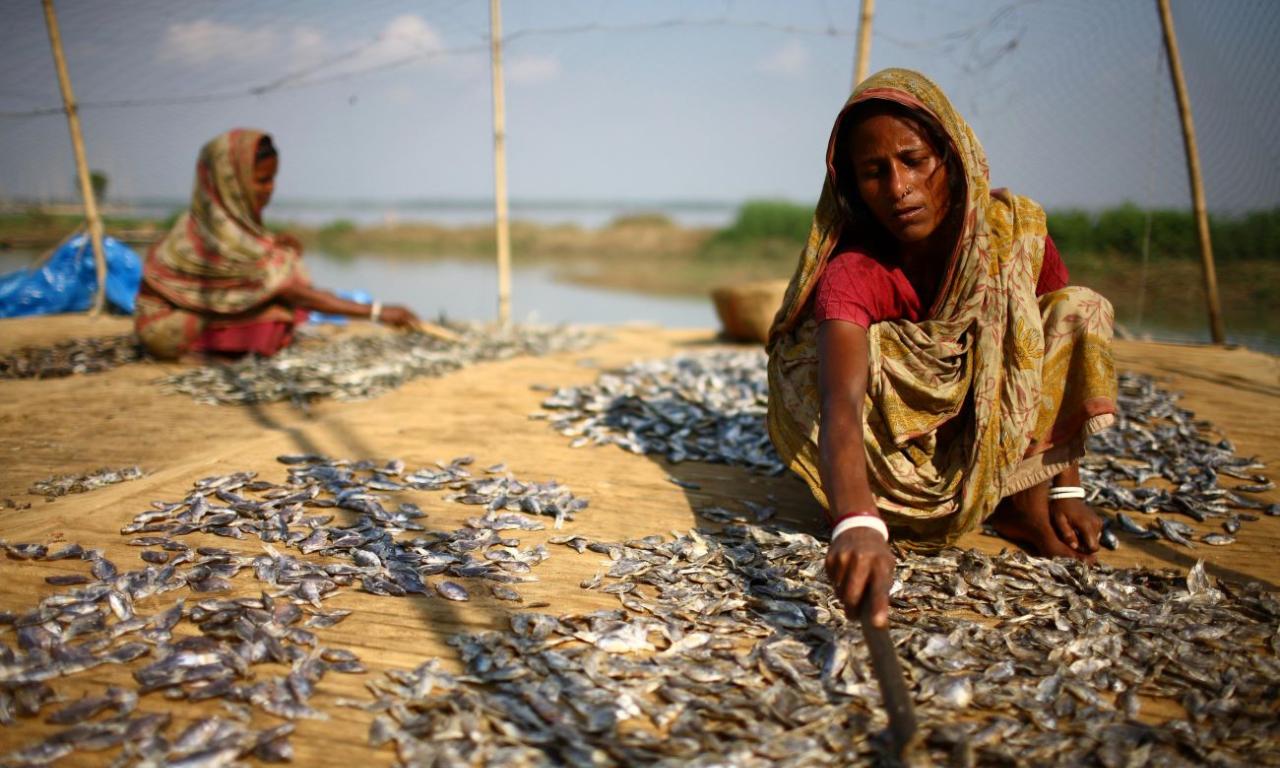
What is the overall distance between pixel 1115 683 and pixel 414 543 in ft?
6.78

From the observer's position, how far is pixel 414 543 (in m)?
2.54

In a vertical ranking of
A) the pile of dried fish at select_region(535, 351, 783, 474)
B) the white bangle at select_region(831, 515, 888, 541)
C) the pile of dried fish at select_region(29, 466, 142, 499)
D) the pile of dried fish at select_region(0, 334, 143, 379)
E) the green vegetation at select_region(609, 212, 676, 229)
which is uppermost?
the white bangle at select_region(831, 515, 888, 541)

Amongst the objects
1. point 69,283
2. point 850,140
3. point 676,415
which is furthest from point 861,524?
point 69,283

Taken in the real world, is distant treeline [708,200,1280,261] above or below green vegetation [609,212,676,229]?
above

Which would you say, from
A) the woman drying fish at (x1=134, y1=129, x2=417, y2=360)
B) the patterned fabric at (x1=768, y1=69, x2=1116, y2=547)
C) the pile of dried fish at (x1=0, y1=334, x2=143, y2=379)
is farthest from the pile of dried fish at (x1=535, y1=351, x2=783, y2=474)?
the pile of dried fish at (x1=0, y1=334, x2=143, y2=379)

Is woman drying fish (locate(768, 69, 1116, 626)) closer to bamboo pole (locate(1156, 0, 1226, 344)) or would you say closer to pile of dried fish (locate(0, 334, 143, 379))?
bamboo pole (locate(1156, 0, 1226, 344))

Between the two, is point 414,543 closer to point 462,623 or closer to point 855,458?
point 462,623

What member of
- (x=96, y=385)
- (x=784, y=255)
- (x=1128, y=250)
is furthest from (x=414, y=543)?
(x=784, y=255)

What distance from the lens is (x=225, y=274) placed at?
5.64m

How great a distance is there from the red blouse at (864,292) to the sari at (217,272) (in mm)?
4655

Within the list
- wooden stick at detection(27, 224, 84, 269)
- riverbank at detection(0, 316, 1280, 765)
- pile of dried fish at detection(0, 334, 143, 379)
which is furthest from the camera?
wooden stick at detection(27, 224, 84, 269)

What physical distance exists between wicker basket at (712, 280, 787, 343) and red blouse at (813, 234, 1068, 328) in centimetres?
442

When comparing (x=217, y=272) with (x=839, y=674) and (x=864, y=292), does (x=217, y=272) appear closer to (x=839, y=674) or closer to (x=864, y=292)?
(x=864, y=292)

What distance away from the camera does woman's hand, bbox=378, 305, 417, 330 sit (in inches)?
224
